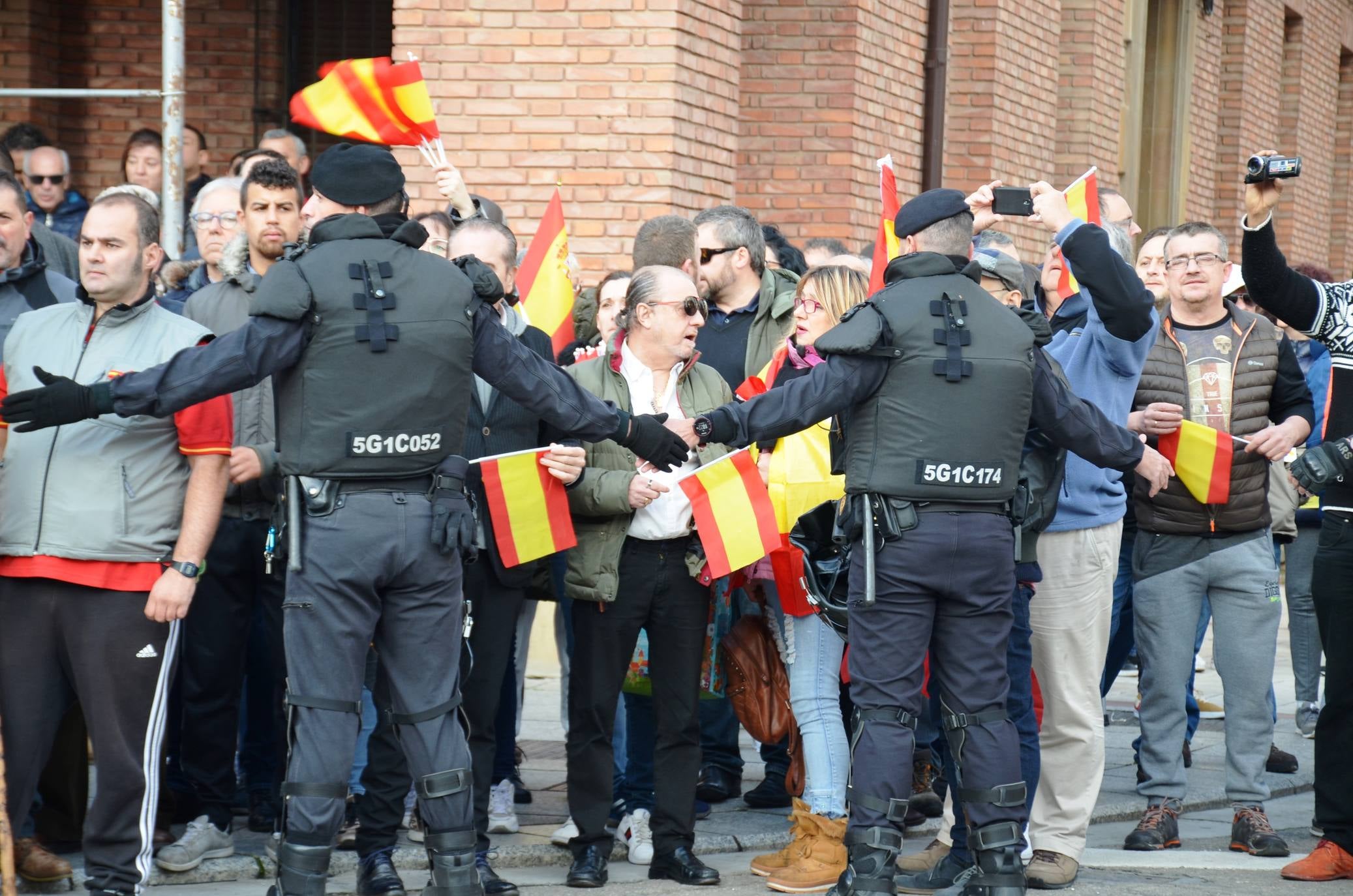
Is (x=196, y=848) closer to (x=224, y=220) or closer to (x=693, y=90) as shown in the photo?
(x=224, y=220)

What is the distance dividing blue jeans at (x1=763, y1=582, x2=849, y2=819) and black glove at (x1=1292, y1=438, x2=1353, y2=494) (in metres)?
1.58

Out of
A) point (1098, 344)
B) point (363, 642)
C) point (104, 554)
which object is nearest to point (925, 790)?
point (1098, 344)

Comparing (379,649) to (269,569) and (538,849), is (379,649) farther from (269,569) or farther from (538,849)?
(538,849)

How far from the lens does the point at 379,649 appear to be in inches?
191

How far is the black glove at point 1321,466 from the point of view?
560 cm

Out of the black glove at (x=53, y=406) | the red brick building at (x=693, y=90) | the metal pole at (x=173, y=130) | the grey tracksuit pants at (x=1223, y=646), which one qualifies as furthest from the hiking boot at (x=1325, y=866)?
the metal pole at (x=173, y=130)

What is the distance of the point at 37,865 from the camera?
5.41 m

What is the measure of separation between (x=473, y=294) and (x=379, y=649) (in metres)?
1.02

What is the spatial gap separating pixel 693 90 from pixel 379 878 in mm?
5179

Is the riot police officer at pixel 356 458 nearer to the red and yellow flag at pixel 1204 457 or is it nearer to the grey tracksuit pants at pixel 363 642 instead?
the grey tracksuit pants at pixel 363 642

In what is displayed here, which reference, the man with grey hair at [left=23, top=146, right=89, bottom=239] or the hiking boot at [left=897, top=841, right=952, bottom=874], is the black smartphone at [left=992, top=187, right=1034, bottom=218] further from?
the man with grey hair at [left=23, top=146, right=89, bottom=239]

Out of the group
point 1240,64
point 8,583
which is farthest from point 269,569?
point 1240,64

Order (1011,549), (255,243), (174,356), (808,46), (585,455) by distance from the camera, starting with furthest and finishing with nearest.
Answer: (808,46)
(255,243)
(585,455)
(1011,549)
(174,356)

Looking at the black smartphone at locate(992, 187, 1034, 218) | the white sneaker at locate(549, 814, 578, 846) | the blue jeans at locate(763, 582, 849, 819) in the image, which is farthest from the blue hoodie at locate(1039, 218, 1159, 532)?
the white sneaker at locate(549, 814, 578, 846)
